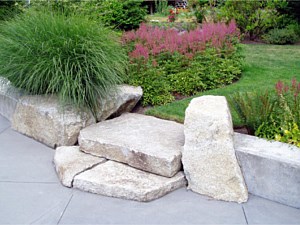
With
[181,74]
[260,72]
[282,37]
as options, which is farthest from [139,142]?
[282,37]

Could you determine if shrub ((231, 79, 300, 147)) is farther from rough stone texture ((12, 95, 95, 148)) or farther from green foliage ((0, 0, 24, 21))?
green foliage ((0, 0, 24, 21))

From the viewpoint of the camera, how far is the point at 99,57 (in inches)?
168

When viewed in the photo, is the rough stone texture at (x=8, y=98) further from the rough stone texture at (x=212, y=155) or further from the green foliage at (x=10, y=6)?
the green foliage at (x=10, y=6)

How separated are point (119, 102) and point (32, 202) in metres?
1.77

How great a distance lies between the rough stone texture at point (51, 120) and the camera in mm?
4102

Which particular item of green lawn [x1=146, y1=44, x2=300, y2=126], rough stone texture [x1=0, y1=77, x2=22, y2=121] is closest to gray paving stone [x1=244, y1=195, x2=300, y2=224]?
green lawn [x1=146, y1=44, x2=300, y2=126]

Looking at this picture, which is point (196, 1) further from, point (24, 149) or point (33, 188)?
point (33, 188)

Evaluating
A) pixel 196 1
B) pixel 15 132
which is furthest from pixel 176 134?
pixel 196 1

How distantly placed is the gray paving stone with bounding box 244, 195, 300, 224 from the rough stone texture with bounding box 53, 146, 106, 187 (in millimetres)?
1527

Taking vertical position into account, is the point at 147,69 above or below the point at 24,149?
above

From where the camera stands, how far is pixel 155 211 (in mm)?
3023

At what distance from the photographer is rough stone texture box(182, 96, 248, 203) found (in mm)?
3117

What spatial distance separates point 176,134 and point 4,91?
8.44 ft

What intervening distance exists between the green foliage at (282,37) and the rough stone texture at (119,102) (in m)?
5.57
